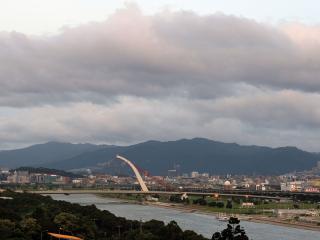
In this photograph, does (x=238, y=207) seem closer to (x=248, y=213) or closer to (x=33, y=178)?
(x=248, y=213)

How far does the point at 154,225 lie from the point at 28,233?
642 centimetres

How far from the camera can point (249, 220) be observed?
48094 mm

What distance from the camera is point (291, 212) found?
179ft

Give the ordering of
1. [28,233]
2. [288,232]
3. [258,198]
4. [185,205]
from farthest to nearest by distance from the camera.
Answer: [258,198]
[185,205]
[288,232]
[28,233]

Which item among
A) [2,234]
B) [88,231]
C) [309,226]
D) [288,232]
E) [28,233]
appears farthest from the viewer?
[309,226]

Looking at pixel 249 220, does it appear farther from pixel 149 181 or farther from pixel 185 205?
pixel 149 181

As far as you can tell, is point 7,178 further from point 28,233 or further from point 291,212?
point 28,233

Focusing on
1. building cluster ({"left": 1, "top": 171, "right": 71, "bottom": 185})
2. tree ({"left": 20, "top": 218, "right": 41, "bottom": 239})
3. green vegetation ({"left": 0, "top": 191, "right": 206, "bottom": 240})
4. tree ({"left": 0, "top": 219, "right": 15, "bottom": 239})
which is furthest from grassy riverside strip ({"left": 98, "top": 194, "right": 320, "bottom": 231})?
building cluster ({"left": 1, "top": 171, "right": 71, "bottom": 185})

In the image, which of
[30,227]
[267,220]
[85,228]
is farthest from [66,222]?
[267,220]

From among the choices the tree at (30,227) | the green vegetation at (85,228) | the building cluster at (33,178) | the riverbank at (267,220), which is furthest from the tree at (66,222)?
the building cluster at (33,178)

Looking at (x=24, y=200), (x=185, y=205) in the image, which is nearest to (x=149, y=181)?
(x=185, y=205)

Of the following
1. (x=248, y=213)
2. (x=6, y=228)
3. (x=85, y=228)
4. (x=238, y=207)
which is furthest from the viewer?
(x=238, y=207)

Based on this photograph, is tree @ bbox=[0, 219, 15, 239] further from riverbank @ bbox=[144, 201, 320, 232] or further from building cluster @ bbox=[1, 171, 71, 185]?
building cluster @ bbox=[1, 171, 71, 185]

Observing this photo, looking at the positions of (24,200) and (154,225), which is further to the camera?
(24,200)
